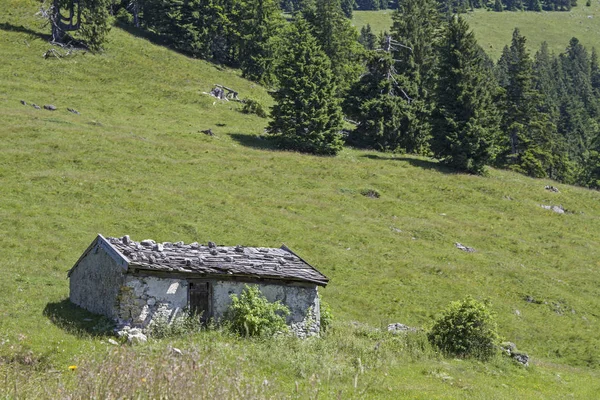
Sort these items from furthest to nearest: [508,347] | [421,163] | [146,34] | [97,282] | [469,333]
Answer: [146,34] → [421,163] → [508,347] → [469,333] → [97,282]

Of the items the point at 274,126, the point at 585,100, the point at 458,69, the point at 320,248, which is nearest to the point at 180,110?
the point at 274,126

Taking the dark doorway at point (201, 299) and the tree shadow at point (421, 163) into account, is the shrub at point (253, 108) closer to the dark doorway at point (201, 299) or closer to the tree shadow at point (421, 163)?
the tree shadow at point (421, 163)

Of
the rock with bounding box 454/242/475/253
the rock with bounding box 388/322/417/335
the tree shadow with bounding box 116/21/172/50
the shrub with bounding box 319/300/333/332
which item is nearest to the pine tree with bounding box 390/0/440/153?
the rock with bounding box 454/242/475/253

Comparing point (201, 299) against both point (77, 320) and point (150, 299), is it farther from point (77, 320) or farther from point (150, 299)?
point (77, 320)

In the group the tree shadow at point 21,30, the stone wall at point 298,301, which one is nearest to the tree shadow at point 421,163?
the stone wall at point 298,301

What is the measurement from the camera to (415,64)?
79.2m

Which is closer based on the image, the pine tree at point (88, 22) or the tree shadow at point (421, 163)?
the tree shadow at point (421, 163)

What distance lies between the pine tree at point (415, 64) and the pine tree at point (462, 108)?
10.7ft

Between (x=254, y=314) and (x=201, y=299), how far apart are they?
2150 mm

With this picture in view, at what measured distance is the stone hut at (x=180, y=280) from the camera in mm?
23875

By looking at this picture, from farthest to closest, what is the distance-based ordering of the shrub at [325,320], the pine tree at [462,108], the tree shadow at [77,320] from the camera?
the pine tree at [462,108], the shrub at [325,320], the tree shadow at [77,320]

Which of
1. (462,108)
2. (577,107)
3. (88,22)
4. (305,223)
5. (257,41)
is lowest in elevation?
(305,223)

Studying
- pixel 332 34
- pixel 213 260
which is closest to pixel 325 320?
pixel 213 260

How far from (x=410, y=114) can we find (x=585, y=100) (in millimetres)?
109054
